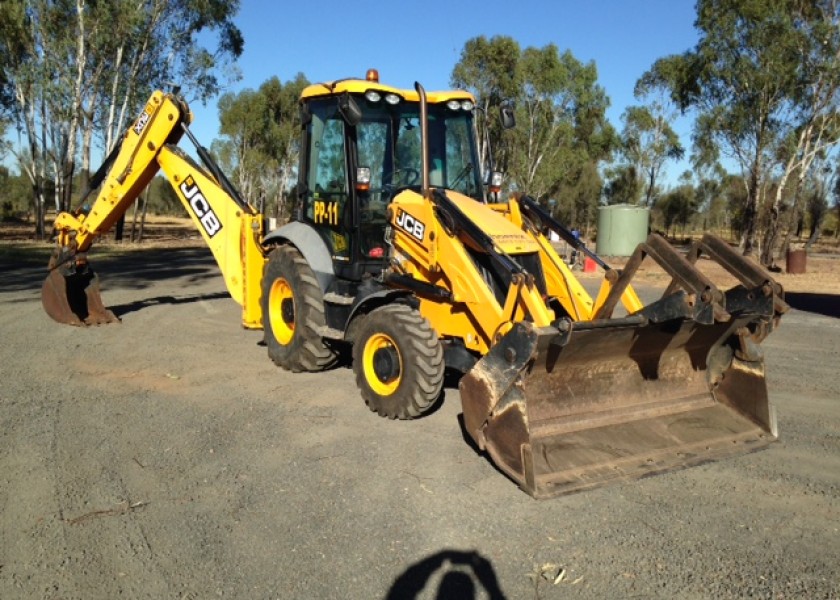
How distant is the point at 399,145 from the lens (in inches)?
256

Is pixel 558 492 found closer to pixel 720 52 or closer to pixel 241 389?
pixel 241 389

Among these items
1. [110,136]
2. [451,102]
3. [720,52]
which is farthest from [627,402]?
[110,136]

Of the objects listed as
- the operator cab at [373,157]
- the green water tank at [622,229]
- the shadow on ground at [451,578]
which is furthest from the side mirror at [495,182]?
the green water tank at [622,229]

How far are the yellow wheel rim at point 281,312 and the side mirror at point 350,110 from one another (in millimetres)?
2098

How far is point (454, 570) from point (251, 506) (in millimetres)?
1332

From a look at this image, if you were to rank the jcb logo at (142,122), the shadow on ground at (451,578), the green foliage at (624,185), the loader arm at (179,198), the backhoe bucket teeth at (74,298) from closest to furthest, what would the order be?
the shadow on ground at (451,578) → the loader arm at (179,198) → the jcb logo at (142,122) → the backhoe bucket teeth at (74,298) → the green foliage at (624,185)

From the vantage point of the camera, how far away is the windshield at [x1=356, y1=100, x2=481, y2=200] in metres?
6.45

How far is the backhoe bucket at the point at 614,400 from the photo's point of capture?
4434mm

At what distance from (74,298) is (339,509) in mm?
6876

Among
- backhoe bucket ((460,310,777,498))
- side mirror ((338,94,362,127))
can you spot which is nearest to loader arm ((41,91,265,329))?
side mirror ((338,94,362,127))

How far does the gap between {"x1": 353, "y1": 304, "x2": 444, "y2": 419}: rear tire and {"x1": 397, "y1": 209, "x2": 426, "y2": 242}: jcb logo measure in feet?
1.97

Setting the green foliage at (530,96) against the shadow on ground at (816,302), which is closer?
the shadow on ground at (816,302)

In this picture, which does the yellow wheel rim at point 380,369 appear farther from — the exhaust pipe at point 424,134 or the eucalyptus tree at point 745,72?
the eucalyptus tree at point 745,72

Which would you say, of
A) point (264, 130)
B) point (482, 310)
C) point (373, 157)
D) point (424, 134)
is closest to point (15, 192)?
point (264, 130)
